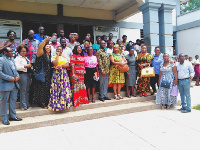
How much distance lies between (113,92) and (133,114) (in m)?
1.22

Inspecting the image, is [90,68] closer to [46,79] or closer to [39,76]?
[46,79]

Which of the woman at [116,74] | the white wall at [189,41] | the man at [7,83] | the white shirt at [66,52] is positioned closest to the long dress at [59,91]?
the white shirt at [66,52]

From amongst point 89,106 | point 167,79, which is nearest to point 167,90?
point 167,79

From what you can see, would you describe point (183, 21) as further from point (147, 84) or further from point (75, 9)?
point (147, 84)

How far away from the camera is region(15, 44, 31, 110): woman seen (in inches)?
163

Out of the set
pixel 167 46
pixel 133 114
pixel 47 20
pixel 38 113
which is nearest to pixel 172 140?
pixel 133 114

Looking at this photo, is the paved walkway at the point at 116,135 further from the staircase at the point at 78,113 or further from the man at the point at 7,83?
the man at the point at 7,83

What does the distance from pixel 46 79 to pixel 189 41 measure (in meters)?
11.4

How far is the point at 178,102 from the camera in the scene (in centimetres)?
557

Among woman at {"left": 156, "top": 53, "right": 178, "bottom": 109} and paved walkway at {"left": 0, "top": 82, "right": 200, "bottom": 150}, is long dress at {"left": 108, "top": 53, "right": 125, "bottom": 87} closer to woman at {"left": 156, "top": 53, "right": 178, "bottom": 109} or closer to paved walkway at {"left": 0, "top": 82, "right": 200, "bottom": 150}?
woman at {"left": 156, "top": 53, "right": 178, "bottom": 109}

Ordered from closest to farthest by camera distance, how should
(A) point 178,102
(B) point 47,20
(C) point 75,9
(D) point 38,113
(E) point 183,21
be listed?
(D) point 38,113
(A) point 178,102
(B) point 47,20
(C) point 75,9
(E) point 183,21

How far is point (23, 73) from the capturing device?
4180 millimetres

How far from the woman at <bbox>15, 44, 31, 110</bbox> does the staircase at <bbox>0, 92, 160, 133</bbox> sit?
0.26 m

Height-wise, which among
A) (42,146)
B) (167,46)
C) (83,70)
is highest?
(167,46)
